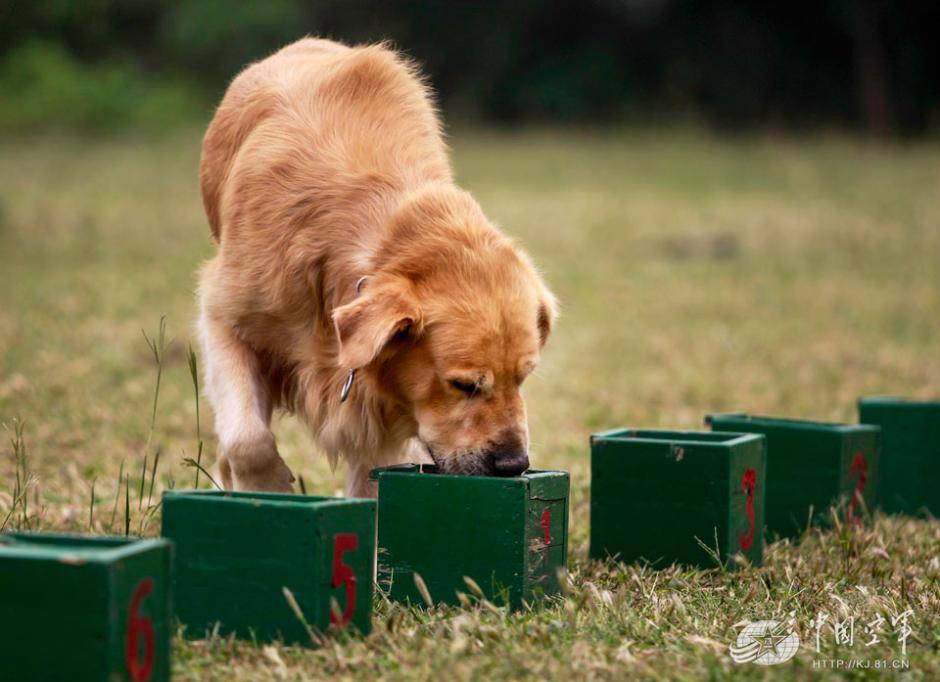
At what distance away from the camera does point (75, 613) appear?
249 centimetres

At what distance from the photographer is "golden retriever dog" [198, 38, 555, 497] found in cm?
378

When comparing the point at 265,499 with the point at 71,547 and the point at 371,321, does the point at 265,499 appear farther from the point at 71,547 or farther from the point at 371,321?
the point at 371,321

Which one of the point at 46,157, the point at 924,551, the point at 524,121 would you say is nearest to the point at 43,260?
the point at 46,157

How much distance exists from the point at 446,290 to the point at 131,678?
1650 millimetres

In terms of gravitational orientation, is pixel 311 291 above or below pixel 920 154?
below

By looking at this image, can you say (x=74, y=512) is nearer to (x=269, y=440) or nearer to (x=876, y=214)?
(x=269, y=440)

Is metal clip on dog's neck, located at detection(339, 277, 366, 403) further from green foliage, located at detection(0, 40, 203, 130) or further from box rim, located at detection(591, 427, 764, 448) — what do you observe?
green foliage, located at detection(0, 40, 203, 130)

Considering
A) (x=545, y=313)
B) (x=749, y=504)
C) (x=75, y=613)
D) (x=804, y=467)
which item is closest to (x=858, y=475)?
(x=804, y=467)

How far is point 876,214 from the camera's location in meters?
17.0

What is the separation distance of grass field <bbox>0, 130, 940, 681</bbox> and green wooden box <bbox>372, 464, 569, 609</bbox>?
11cm

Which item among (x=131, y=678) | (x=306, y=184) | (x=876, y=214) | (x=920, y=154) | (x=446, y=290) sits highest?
(x=920, y=154)

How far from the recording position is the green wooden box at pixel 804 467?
4.79 metres

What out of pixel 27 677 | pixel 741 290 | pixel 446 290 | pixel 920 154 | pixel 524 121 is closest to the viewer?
pixel 27 677

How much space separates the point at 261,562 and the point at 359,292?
120 cm
